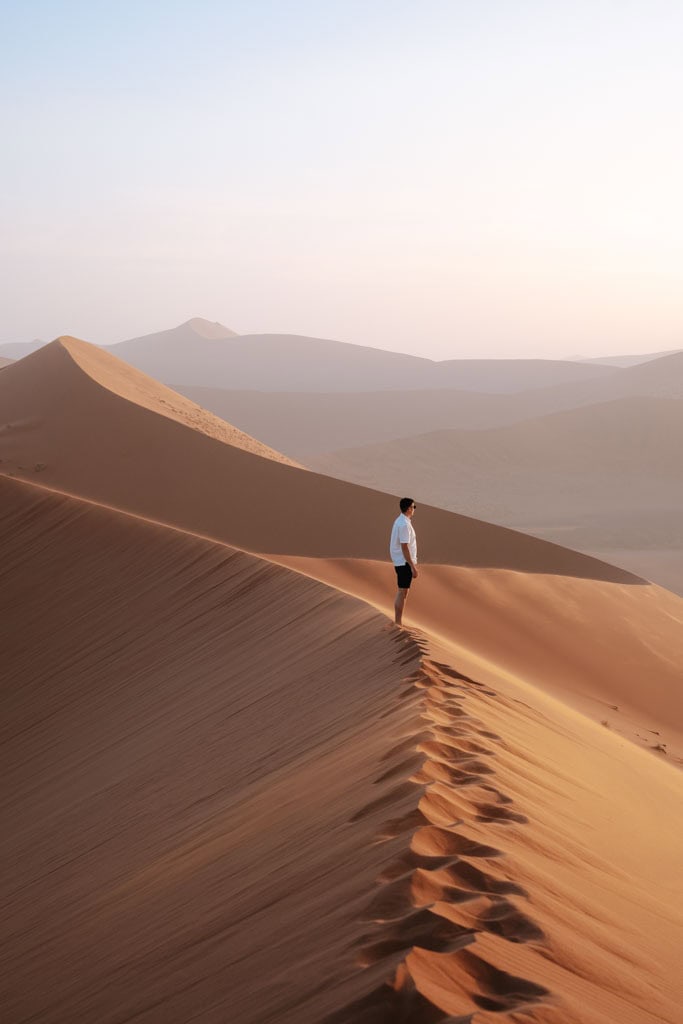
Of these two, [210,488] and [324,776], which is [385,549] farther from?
[324,776]

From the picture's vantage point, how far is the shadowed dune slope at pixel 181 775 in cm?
323

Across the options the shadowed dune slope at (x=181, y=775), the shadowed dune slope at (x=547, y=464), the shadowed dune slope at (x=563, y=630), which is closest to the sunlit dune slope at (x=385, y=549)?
the shadowed dune slope at (x=563, y=630)

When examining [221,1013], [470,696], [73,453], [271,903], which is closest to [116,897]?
[271,903]

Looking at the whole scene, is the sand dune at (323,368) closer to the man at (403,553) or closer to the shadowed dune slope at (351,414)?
the shadowed dune slope at (351,414)

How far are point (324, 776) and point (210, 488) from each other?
11.8 metres

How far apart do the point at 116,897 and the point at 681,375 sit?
93000 millimetres

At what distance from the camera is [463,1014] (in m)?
2.41

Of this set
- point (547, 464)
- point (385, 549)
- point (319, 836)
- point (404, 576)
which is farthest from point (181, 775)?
point (547, 464)

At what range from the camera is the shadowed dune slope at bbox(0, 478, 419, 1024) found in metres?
3.23

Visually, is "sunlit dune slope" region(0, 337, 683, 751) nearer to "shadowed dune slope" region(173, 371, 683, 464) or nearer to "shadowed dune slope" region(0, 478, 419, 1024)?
"shadowed dune slope" region(0, 478, 419, 1024)

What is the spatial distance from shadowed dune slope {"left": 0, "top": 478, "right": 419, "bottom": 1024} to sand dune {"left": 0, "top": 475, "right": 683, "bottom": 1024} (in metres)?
0.02

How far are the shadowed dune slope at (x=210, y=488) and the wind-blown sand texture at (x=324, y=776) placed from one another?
110mm

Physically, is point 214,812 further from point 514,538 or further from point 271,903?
point 514,538

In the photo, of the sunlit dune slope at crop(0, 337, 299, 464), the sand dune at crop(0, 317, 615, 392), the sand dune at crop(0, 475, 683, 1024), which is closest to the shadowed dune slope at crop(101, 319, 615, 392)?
the sand dune at crop(0, 317, 615, 392)
